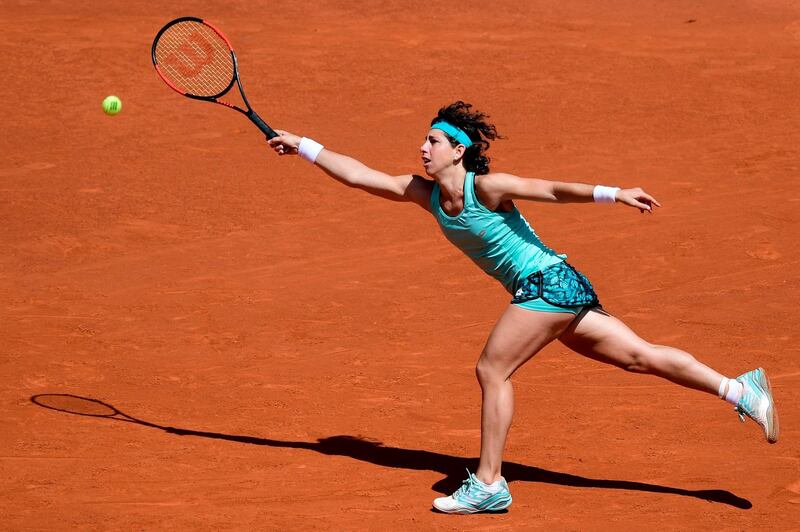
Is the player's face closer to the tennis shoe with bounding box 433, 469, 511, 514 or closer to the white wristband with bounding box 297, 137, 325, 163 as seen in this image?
the white wristband with bounding box 297, 137, 325, 163

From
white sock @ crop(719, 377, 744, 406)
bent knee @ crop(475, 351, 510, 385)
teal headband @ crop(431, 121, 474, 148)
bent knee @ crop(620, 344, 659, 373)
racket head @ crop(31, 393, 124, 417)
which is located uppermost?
teal headband @ crop(431, 121, 474, 148)

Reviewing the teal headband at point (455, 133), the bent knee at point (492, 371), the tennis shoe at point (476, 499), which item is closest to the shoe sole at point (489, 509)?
the tennis shoe at point (476, 499)

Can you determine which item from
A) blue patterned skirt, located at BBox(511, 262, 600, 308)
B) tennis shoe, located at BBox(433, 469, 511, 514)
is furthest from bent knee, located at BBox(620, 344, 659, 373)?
tennis shoe, located at BBox(433, 469, 511, 514)

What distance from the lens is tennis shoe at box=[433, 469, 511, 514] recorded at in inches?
229

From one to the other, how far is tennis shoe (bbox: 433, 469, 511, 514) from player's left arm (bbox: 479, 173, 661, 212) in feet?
4.52

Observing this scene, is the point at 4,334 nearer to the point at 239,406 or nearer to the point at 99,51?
the point at 239,406

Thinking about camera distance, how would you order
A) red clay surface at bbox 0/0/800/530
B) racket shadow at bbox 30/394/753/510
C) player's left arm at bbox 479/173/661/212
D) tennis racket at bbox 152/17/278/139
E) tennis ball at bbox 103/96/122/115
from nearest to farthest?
player's left arm at bbox 479/173/661/212, racket shadow at bbox 30/394/753/510, red clay surface at bbox 0/0/800/530, tennis racket at bbox 152/17/278/139, tennis ball at bbox 103/96/122/115

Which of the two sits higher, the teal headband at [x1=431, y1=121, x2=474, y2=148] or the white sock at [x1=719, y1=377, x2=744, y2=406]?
the teal headband at [x1=431, y1=121, x2=474, y2=148]

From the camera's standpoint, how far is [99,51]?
→ 52.1 ft

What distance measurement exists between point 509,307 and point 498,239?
13.5 inches

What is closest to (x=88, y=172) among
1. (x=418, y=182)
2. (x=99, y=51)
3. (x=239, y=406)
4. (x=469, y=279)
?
(x=99, y=51)

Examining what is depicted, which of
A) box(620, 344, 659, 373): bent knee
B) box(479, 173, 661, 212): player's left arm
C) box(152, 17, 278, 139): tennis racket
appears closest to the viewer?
box(479, 173, 661, 212): player's left arm

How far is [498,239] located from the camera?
19.1ft

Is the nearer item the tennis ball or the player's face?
the player's face
